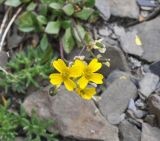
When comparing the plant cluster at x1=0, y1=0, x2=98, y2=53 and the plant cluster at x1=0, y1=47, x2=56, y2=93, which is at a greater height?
the plant cluster at x1=0, y1=0, x2=98, y2=53

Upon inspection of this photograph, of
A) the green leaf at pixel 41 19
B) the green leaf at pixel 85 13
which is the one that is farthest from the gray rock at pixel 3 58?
the green leaf at pixel 85 13

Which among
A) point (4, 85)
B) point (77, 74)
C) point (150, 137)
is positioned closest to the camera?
point (77, 74)

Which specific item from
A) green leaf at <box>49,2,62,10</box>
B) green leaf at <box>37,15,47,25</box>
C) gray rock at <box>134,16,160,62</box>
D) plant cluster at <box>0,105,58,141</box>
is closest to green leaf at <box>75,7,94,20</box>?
green leaf at <box>49,2,62,10</box>

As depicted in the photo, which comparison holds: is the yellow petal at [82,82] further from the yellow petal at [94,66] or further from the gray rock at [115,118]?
the gray rock at [115,118]

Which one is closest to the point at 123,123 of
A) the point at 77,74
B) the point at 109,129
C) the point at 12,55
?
the point at 109,129

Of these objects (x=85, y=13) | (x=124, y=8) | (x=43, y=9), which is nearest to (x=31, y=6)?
(x=43, y=9)

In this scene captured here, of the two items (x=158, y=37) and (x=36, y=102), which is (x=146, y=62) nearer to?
(x=158, y=37)

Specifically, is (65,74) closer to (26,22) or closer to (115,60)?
(115,60)

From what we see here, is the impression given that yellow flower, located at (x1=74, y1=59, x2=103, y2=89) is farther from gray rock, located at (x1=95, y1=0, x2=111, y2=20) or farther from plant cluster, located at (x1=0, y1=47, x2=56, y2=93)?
gray rock, located at (x1=95, y1=0, x2=111, y2=20)
